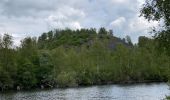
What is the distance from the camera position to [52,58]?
5807 inches

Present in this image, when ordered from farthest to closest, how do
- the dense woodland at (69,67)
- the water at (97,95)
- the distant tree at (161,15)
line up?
the dense woodland at (69,67)
the water at (97,95)
the distant tree at (161,15)

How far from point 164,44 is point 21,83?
10791cm

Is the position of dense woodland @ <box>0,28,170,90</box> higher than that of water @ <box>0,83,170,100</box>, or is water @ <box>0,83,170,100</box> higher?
dense woodland @ <box>0,28,170,90</box>

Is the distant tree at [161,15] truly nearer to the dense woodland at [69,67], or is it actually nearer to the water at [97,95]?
the water at [97,95]

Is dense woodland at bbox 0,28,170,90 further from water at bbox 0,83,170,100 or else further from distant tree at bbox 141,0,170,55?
distant tree at bbox 141,0,170,55

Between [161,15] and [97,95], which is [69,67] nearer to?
[97,95]

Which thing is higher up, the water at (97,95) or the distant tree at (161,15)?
the distant tree at (161,15)

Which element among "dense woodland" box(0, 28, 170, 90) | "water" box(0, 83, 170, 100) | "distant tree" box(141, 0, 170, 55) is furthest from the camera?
"dense woodland" box(0, 28, 170, 90)

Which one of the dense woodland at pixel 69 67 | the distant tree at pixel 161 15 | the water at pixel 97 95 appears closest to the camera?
the distant tree at pixel 161 15

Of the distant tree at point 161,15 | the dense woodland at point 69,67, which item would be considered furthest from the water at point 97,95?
the distant tree at point 161,15

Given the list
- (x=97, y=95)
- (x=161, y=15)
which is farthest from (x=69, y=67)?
(x=161, y=15)

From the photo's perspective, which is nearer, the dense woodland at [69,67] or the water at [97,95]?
the water at [97,95]

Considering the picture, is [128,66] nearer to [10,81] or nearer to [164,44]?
[10,81]

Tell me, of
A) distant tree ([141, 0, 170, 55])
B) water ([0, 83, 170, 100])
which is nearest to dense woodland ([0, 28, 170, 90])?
water ([0, 83, 170, 100])
